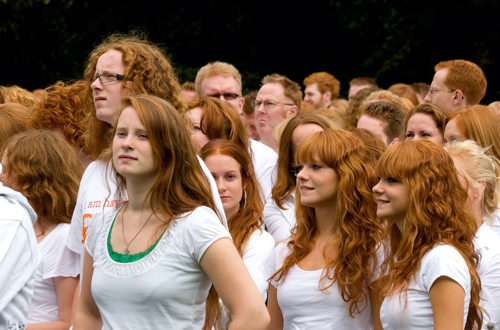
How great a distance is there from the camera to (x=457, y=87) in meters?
7.97

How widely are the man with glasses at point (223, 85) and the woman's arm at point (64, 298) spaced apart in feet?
9.61

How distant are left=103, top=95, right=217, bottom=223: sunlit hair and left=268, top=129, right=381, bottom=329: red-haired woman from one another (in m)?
1.02

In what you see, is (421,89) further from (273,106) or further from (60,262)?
(60,262)

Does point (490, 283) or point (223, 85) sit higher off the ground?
point (223, 85)

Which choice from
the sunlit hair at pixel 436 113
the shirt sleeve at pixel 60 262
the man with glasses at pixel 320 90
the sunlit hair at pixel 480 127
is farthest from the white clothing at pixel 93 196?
the man with glasses at pixel 320 90

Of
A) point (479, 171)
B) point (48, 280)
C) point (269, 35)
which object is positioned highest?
point (479, 171)

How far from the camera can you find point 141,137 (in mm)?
3650

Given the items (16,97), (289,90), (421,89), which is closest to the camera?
(16,97)

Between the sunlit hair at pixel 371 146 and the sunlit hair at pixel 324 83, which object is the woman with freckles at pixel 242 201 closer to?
the sunlit hair at pixel 371 146

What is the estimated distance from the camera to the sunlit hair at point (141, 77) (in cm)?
476

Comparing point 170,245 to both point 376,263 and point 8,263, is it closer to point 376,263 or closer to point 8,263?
point 8,263

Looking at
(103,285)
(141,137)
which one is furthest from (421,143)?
(103,285)

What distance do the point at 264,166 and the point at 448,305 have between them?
2.88 m

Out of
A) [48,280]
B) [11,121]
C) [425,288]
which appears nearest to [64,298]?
[48,280]
